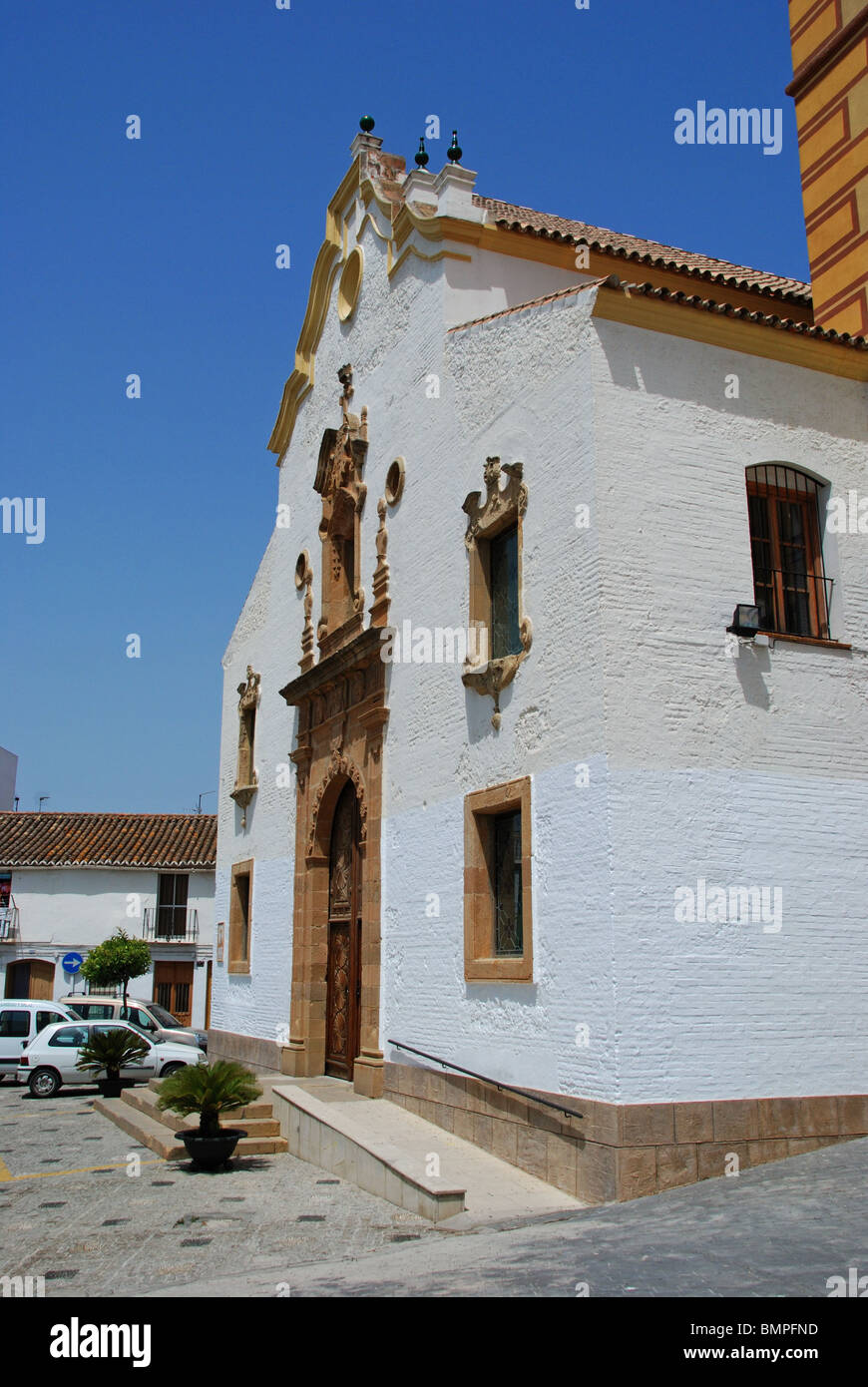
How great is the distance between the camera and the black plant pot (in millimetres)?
11664

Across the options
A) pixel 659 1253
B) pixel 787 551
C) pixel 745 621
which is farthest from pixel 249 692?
pixel 659 1253

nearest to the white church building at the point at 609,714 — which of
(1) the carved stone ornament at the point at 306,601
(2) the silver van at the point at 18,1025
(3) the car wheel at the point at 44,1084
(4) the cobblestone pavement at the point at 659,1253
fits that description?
(4) the cobblestone pavement at the point at 659,1253

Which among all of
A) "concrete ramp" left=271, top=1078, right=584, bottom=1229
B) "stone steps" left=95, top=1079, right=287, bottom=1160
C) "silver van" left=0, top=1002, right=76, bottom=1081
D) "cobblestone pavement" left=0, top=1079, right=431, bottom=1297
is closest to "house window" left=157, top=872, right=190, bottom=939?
"silver van" left=0, top=1002, right=76, bottom=1081

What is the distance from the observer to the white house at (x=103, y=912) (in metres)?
33.4

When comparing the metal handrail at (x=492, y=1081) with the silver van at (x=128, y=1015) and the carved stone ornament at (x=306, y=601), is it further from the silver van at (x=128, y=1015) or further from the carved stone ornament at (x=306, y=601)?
the silver van at (x=128, y=1015)

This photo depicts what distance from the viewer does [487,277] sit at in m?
14.3

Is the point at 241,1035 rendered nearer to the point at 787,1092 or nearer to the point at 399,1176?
the point at 399,1176

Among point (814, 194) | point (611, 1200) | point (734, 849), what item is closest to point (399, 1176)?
point (611, 1200)

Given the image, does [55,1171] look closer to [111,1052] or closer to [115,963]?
[111,1052]

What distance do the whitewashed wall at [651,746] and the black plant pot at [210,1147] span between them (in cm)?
221

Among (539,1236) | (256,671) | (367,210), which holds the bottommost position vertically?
(539,1236)

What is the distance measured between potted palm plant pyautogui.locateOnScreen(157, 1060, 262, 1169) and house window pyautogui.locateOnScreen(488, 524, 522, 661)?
5053 mm

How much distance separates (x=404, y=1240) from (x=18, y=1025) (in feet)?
49.5

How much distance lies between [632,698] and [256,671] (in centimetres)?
1247
